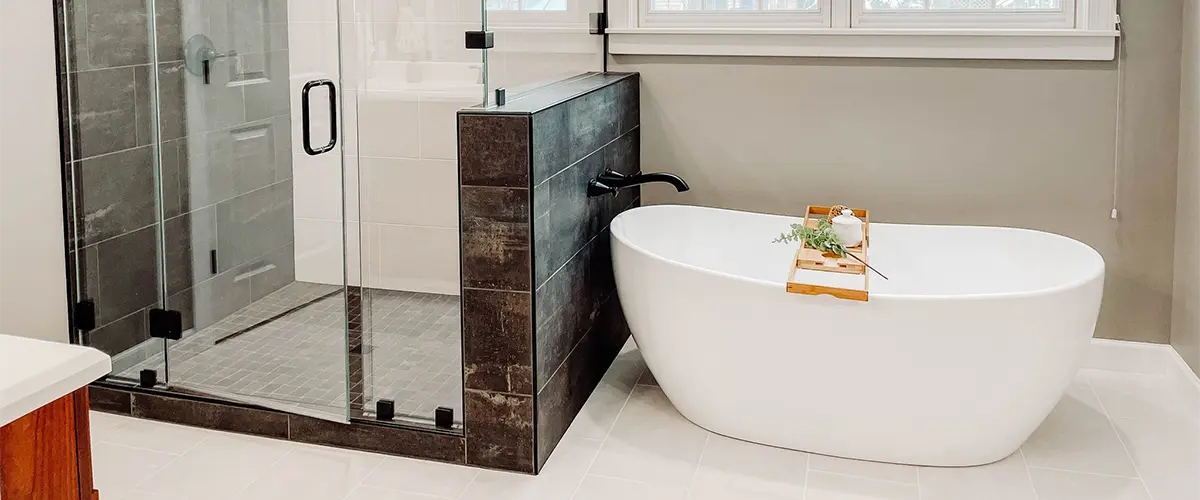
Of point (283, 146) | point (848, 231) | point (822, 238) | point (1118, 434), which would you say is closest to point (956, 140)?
point (848, 231)

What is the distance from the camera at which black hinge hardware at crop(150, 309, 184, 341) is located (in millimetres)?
3277

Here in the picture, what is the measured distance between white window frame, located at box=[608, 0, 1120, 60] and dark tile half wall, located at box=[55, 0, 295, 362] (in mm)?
1338

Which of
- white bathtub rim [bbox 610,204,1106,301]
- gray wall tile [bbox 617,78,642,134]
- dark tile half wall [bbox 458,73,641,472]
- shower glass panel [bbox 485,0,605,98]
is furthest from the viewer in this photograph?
gray wall tile [bbox 617,78,642,134]

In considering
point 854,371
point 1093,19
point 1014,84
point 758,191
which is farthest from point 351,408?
point 1093,19

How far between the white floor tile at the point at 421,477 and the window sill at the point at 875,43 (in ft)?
5.49

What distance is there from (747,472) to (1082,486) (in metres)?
0.87

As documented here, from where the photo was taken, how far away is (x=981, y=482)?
285 cm

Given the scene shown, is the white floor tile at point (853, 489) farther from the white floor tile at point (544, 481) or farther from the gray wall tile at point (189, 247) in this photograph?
the gray wall tile at point (189, 247)

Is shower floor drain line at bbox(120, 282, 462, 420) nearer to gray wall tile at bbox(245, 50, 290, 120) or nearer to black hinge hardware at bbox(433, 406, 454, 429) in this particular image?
black hinge hardware at bbox(433, 406, 454, 429)

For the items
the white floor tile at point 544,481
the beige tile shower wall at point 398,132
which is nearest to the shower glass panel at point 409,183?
the beige tile shower wall at point 398,132

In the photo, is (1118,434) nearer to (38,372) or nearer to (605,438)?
(605,438)

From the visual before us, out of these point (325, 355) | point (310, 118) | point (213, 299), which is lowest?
point (325, 355)

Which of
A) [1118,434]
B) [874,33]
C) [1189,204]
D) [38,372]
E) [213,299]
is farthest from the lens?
[874,33]

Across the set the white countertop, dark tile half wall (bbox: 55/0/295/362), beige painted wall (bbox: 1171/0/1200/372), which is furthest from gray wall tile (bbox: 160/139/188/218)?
beige painted wall (bbox: 1171/0/1200/372)
